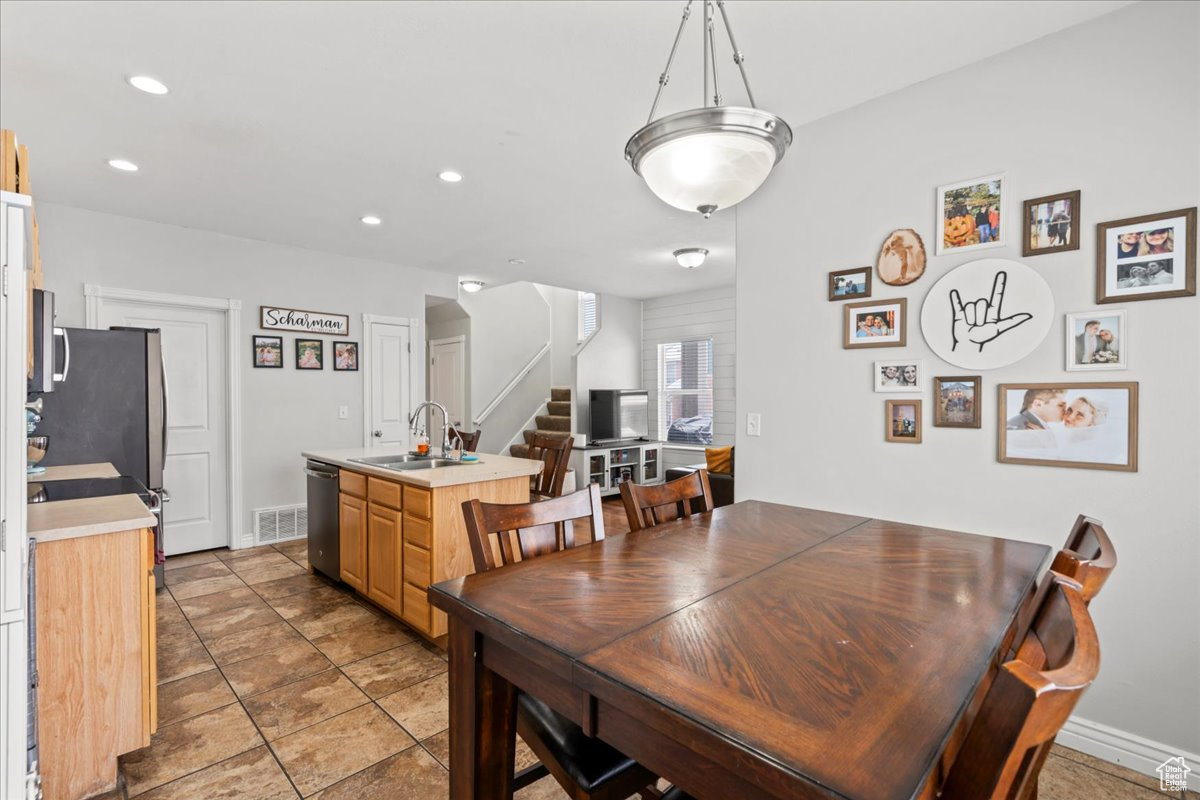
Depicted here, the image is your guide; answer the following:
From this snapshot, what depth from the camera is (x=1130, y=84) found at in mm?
1912

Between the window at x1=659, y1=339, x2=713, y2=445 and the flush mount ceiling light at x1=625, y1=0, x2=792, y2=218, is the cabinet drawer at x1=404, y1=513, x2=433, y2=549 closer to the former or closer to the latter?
the flush mount ceiling light at x1=625, y1=0, x2=792, y2=218

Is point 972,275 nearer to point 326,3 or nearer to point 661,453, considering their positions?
point 326,3

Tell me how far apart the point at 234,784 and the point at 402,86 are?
2.67 metres

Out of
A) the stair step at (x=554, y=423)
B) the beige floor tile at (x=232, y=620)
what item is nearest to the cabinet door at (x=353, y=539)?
the beige floor tile at (x=232, y=620)

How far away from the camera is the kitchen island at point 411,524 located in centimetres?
274

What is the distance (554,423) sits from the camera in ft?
24.2

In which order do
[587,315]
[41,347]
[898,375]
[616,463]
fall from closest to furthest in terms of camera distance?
1. [41,347]
2. [898,375]
3. [616,463]
4. [587,315]

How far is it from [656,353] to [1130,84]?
5.80m

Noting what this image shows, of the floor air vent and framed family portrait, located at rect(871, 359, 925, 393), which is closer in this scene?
framed family portrait, located at rect(871, 359, 925, 393)

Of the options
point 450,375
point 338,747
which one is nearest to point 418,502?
point 338,747

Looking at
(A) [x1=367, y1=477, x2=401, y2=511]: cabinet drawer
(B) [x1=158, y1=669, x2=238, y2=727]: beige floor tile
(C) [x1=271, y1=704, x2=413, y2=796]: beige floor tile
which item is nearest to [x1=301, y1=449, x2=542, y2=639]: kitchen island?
(A) [x1=367, y1=477, x2=401, y2=511]: cabinet drawer

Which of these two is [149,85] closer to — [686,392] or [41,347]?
[41,347]

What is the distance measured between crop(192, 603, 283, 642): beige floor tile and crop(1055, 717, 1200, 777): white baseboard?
3628mm

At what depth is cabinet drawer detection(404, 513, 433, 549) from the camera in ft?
8.91
